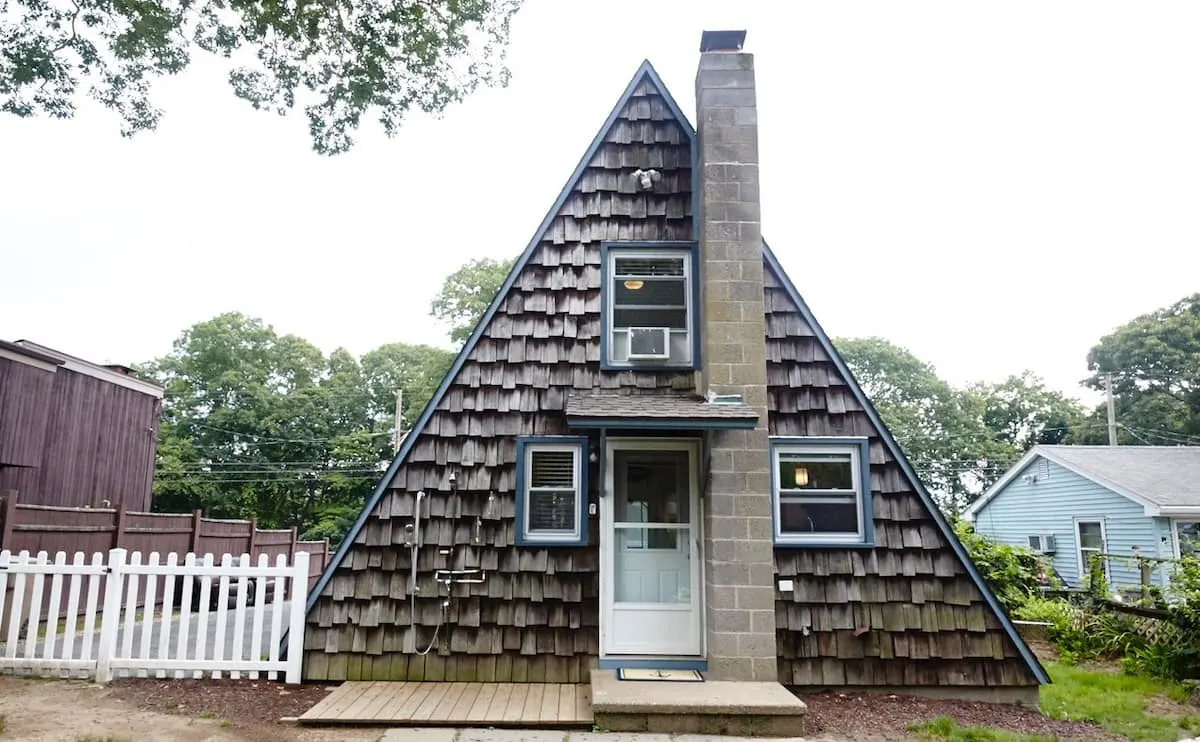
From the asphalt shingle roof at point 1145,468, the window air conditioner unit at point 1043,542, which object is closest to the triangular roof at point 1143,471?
the asphalt shingle roof at point 1145,468

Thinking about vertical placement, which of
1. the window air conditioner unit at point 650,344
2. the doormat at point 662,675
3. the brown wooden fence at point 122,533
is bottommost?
the doormat at point 662,675

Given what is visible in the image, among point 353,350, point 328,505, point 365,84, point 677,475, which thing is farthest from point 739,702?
point 353,350

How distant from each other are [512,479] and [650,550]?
4.30 ft

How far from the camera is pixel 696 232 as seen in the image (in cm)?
658

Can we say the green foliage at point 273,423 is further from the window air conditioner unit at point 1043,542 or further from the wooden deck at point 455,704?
the wooden deck at point 455,704

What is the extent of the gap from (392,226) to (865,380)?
87.1 ft

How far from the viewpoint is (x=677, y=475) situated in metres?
6.25

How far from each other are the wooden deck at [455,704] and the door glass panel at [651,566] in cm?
86

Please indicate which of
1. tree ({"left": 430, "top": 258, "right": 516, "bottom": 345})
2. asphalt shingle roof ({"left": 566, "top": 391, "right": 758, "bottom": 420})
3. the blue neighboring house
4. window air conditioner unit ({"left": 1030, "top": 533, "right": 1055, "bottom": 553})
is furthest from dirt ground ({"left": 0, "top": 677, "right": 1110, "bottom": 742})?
tree ({"left": 430, "top": 258, "right": 516, "bottom": 345})

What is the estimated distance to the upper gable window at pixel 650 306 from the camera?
6.46 metres

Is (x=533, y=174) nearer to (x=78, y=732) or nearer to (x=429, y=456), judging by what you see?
(x=429, y=456)

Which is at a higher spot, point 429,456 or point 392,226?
point 392,226

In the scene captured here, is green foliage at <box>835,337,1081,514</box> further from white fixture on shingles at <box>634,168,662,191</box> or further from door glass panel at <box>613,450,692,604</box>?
door glass panel at <box>613,450,692,604</box>

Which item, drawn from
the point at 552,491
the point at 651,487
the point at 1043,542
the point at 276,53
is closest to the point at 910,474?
the point at 651,487
